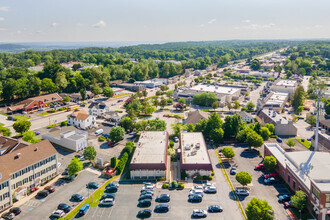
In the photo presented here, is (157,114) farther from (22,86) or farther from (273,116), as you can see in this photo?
(22,86)

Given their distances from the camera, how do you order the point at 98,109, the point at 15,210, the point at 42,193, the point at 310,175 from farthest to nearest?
the point at 98,109 < the point at 42,193 < the point at 310,175 < the point at 15,210

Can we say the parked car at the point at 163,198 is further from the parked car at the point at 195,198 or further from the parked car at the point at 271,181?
the parked car at the point at 271,181

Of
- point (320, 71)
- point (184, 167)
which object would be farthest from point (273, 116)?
point (320, 71)

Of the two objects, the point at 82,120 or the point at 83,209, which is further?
the point at 82,120

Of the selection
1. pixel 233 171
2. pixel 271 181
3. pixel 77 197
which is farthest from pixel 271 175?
pixel 77 197

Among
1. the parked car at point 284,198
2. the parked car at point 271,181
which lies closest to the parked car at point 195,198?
the parked car at point 284,198

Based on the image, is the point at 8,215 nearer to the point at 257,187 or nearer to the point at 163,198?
the point at 163,198
